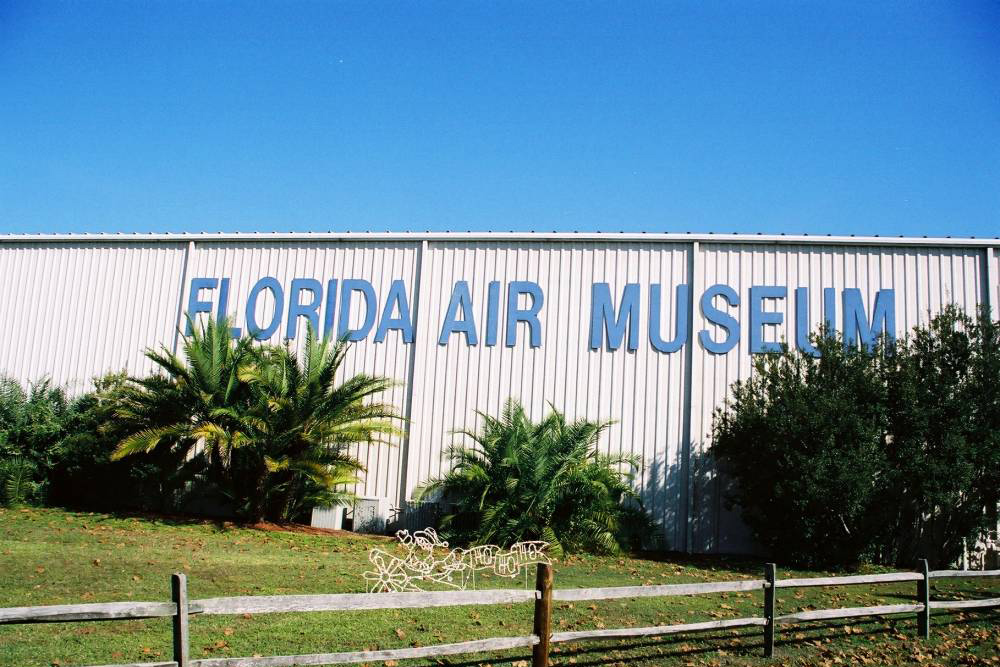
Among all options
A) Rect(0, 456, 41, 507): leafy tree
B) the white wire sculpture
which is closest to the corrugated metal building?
Rect(0, 456, 41, 507): leafy tree

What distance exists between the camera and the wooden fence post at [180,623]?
5.88 m

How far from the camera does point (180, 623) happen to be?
5891 mm

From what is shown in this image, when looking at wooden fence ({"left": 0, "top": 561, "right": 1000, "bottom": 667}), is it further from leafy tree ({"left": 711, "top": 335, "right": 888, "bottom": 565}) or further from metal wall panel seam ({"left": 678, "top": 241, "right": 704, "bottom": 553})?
metal wall panel seam ({"left": 678, "top": 241, "right": 704, "bottom": 553})

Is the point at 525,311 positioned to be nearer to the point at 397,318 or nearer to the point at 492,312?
the point at 492,312

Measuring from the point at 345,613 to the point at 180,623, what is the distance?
370 cm

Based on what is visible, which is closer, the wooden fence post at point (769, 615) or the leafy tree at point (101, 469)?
the wooden fence post at point (769, 615)

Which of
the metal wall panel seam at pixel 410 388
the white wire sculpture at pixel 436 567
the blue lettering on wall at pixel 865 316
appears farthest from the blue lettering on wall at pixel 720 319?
the metal wall panel seam at pixel 410 388

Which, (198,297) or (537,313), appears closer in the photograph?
(537,313)

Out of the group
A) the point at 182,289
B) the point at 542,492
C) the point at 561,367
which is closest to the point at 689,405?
the point at 561,367

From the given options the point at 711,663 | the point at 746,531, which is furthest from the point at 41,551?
the point at 746,531

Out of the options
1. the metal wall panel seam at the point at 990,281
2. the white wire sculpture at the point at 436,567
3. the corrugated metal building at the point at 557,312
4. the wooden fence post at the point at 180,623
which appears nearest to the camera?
A: the wooden fence post at the point at 180,623

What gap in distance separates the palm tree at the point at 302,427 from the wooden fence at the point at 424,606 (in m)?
8.90

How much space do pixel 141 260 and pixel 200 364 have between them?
536 centimetres

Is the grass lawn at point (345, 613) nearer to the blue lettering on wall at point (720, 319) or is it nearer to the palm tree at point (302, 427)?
the palm tree at point (302, 427)
